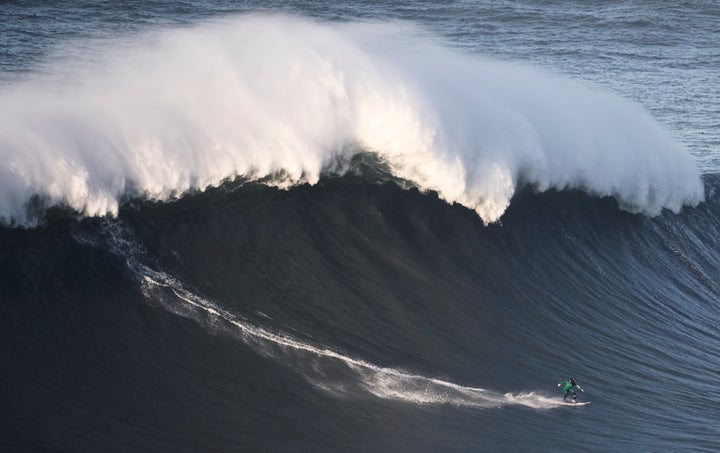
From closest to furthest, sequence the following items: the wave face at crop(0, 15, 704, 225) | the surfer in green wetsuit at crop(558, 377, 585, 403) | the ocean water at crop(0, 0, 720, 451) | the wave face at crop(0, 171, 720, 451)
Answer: the wave face at crop(0, 171, 720, 451) → the ocean water at crop(0, 0, 720, 451) → the surfer in green wetsuit at crop(558, 377, 585, 403) → the wave face at crop(0, 15, 704, 225)

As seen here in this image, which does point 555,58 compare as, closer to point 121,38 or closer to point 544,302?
point 121,38

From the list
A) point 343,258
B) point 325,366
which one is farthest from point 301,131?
point 325,366

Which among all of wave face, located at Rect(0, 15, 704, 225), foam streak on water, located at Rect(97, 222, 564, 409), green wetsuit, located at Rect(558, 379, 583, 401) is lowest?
green wetsuit, located at Rect(558, 379, 583, 401)

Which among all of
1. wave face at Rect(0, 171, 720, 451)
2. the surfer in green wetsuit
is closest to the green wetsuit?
the surfer in green wetsuit

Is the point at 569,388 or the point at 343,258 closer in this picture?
the point at 569,388

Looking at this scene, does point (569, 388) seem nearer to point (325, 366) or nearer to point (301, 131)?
point (325, 366)

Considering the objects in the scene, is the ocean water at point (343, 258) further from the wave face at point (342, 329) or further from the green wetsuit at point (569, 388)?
the green wetsuit at point (569, 388)

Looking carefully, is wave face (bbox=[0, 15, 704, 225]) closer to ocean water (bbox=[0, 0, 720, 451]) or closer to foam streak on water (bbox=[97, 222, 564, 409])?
ocean water (bbox=[0, 0, 720, 451])
